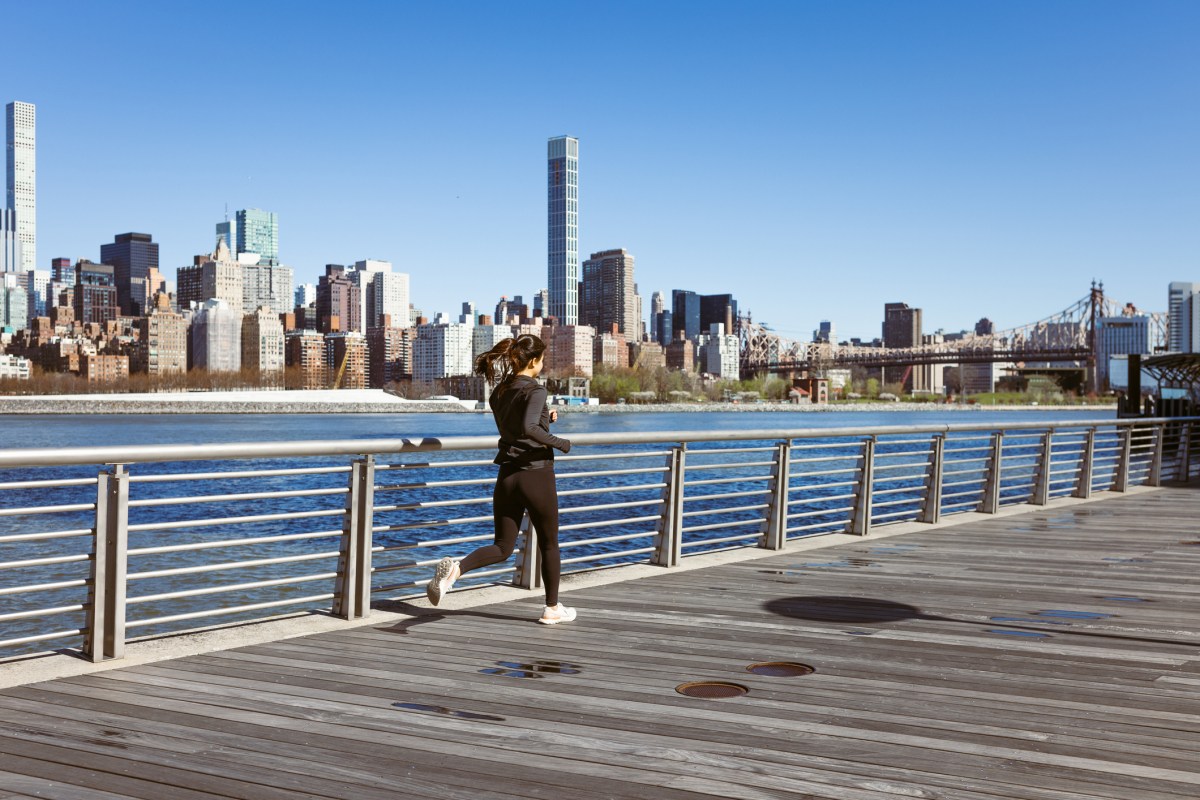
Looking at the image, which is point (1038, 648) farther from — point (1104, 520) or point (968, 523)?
→ point (1104, 520)

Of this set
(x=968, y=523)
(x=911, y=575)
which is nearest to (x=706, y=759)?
(x=911, y=575)

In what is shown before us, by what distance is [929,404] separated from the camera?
163500 mm

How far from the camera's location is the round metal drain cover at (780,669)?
512cm

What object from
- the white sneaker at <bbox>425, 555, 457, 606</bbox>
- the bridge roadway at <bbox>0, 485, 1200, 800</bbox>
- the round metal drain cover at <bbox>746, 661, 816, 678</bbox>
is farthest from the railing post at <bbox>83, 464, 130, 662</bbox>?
the round metal drain cover at <bbox>746, 661, 816, 678</bbox>

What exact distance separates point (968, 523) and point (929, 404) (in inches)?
6203

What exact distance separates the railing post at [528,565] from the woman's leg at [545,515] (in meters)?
1.02

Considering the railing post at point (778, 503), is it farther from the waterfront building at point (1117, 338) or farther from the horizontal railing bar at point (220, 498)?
the waterfront building at point (1117, 338)

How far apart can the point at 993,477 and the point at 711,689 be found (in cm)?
872

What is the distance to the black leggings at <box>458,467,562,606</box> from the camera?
19.8 ft

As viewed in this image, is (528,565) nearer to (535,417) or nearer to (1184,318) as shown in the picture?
(535,417)

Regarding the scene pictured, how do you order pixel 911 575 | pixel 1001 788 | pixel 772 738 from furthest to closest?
pixel 911 575, pixel 772 738, pixel 1001 788

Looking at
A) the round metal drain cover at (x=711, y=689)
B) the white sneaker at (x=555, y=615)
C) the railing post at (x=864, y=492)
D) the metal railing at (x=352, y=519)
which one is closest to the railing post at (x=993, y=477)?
the metal railing at (x=352, y=519)

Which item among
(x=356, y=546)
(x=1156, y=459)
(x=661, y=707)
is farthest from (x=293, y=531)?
(x=661, y=707)

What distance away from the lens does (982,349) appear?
116500mm
